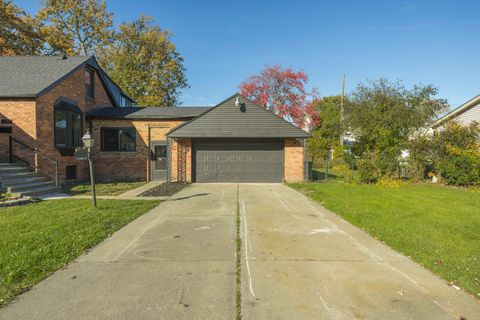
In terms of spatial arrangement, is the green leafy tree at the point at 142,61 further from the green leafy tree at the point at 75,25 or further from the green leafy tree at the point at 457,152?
the green leafy tree at the point at 457,152

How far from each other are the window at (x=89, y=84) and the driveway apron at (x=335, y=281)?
1522cm

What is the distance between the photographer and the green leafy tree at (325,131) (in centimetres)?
3091

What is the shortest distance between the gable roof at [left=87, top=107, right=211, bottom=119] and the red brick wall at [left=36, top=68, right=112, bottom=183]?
2.78 feet

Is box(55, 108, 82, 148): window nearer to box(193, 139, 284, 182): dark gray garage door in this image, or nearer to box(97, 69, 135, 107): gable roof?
box(97, 69, 135, 107): gable roof

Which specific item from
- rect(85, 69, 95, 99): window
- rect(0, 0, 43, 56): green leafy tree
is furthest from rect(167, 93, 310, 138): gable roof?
rect(0, 0, 43, 56): green leafy tree

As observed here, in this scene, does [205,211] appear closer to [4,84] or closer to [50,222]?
[50,222]

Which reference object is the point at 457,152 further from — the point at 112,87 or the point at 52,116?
the point at 112,87

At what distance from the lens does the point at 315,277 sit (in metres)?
3.68

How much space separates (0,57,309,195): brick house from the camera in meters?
13.7

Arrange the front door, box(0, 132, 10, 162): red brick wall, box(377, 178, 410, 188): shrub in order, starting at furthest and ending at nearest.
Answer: the front door < box(377, 178, 410, 188): shrub < box(0, 132, 10, 162): red brick wall

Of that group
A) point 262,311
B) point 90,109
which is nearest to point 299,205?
point 262,311

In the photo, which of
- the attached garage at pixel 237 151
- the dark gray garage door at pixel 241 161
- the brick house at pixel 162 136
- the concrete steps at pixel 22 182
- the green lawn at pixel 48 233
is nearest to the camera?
the green lawn at pixel 48 233

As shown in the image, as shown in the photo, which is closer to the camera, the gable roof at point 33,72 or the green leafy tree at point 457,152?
the gable roof at point 33,72

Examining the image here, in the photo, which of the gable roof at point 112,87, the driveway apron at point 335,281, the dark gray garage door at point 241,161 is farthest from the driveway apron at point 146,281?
the gable roof at point 112,87
